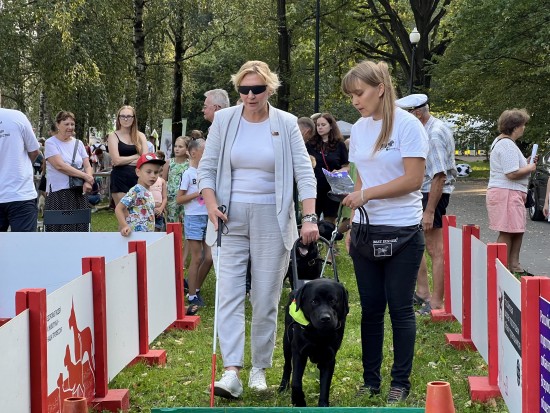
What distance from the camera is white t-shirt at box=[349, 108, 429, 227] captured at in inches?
210

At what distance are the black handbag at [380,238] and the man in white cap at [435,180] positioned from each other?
2.60 meters

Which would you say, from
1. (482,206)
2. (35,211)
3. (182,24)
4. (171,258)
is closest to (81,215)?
(35,211)

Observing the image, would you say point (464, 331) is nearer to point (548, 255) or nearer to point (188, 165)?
point (188, 165)

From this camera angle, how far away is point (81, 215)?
9.74m

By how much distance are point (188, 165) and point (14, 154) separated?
279cm

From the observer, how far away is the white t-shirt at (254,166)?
5695 millimetres

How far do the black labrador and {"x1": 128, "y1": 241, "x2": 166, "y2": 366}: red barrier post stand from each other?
1.62 m

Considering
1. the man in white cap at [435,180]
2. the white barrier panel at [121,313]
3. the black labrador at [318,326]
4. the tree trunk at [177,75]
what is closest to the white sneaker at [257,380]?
the black labrador at [318,326]

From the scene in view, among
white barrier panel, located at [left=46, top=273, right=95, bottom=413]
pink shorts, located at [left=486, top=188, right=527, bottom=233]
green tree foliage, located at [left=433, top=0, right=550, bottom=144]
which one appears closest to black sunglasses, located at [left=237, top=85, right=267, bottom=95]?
white barrier panel, located at [left=46, top=273, right=95, bottom=413]

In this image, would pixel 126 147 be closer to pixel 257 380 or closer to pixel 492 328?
pixel 257 380

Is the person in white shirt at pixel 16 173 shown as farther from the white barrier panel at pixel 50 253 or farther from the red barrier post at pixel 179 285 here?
the red barrier post at pixel 179 285

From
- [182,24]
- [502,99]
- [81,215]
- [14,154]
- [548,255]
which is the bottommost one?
[548,255]

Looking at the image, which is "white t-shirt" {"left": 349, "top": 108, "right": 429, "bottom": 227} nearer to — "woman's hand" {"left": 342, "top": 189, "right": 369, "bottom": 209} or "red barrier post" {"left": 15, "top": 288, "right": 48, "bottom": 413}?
"woman's hand" {"left": 342, "top": 189, "right": 369, "bottom": 209}

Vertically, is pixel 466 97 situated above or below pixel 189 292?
above
